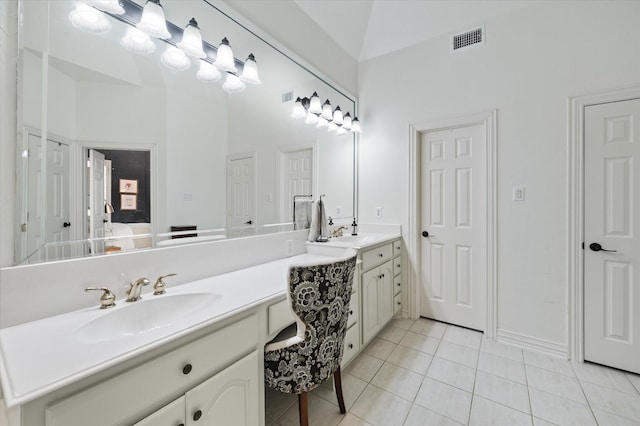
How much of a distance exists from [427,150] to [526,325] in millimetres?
1787

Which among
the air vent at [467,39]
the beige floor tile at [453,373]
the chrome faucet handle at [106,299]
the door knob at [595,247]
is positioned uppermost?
the air vent at [467,39]

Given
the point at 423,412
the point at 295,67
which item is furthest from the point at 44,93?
the point at 423,412

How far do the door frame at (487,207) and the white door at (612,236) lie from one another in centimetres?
59

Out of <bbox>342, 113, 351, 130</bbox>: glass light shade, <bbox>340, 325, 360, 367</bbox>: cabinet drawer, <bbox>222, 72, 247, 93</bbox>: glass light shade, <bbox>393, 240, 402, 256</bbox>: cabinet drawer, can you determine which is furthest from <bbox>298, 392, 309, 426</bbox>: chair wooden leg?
<bbox>342, 113, 351, 130</bbox>: glass light shade

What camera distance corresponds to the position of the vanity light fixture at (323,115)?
2381 millimetres

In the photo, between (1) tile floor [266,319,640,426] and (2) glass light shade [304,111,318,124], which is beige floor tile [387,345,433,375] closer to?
(1) tile floor [266,319,640,426]

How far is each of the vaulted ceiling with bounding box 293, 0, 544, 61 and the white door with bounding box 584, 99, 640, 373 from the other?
3.98 feet

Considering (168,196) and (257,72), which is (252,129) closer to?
(257,72)

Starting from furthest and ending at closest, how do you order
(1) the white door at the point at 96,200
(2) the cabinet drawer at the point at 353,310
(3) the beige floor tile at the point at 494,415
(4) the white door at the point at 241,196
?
(2) the cabinet drawer at the point at 353,310 < (4) the white door at the point at 241,196 < (3) the beige floor tile at the point at 494,415 < (1) the white door at the point at 96,200

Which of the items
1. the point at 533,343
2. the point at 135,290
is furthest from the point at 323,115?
the point at 533,343

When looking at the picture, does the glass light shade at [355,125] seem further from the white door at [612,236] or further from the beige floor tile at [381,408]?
the beige floor tile at [381,408]

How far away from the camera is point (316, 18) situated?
8.04ft

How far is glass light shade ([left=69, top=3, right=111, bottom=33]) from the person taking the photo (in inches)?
43.7

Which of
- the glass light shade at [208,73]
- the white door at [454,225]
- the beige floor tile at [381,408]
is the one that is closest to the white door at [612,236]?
the white door at [454,225]
